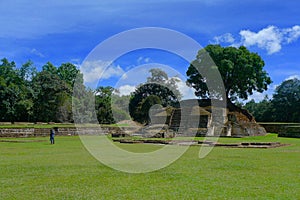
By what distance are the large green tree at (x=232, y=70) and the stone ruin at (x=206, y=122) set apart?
15.5 ft

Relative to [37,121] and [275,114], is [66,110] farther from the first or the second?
[275,114]

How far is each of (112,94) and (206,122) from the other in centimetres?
1479

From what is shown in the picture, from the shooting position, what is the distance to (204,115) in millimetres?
38094

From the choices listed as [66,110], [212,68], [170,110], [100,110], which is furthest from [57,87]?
[212,68]

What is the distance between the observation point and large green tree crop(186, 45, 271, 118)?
43.1 m

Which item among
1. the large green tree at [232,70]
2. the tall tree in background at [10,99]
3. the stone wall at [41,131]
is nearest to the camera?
the stone wall at [41,131]

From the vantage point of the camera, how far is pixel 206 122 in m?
37.5

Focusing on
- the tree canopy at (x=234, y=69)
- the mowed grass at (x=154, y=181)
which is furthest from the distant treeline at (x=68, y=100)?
the mowed grass at (x=154, y=181)

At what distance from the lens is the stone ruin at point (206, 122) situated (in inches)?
1409

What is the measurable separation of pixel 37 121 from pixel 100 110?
10012 mm

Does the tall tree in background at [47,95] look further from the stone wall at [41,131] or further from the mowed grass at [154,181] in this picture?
the mowed grass at [154,181]

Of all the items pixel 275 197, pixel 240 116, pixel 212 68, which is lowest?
pixel 275 197

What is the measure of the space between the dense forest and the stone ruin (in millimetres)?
5730

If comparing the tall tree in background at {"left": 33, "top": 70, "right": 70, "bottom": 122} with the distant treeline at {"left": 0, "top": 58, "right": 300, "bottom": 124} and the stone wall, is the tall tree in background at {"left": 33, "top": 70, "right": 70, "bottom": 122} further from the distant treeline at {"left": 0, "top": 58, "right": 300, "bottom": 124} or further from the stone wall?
the stone wall
